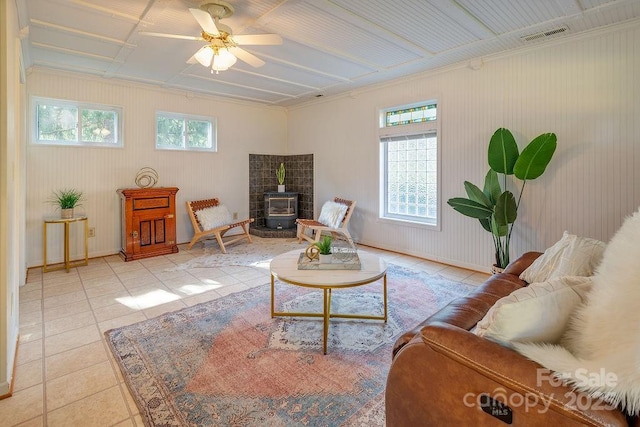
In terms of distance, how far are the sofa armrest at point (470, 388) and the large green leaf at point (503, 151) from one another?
2685mm

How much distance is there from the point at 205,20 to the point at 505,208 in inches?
125

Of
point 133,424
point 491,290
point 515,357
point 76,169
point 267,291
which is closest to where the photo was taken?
point 515,357

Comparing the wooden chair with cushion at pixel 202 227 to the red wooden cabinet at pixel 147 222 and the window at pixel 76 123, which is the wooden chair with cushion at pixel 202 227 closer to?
the red wooden cabinet at pixel 147 222

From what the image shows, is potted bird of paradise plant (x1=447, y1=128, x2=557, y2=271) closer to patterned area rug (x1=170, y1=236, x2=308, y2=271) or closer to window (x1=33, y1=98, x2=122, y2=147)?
patterned area rug (x1=170, y1=236, x2=308, y2=271)

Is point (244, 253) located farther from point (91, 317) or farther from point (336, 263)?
point (336, 263)

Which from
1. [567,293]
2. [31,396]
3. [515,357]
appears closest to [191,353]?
[31,396]

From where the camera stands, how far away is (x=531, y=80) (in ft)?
11.4

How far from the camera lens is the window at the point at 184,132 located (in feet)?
17.5

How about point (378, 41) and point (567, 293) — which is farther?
point (378, 41)

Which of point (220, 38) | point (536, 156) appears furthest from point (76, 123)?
point (536, 156)

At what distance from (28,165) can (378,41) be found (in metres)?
4.68

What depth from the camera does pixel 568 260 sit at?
209cm

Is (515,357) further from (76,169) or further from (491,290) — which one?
(76,169)

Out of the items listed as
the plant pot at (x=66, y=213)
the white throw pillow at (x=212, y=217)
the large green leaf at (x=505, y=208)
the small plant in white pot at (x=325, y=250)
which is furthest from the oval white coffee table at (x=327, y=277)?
the plant pot at (x=66, y=213)
